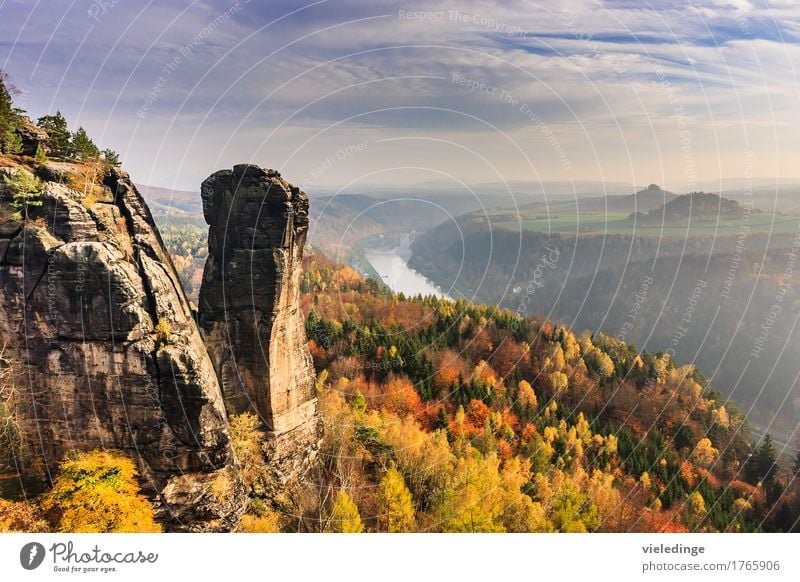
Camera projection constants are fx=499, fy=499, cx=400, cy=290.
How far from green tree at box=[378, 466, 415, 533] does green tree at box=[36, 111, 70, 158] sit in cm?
2801

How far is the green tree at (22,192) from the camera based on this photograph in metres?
23.4

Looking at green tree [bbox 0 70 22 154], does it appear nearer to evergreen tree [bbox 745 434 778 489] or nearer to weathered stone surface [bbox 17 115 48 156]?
weathered stone surface [bbox 17 115 48 156]

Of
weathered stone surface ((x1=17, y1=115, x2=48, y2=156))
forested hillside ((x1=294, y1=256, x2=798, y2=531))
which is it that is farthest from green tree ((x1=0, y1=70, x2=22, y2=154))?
forested hillside ((x1=294, y1=256, x2=798, y2=531))

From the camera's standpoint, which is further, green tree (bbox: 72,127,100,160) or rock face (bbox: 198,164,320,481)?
rock face (bbox: 198,164,320,481)

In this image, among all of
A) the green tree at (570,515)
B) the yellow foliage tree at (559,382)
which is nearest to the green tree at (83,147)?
the green tree at (570,515)

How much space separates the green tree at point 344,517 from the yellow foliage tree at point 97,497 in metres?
10.3

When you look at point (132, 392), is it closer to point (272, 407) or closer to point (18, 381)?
point (18, 381)

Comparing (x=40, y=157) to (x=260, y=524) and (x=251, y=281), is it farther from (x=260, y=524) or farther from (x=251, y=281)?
(x=260, y=524)

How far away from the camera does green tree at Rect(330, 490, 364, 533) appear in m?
30.5

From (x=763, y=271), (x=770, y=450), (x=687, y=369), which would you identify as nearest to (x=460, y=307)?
(x=687, y=369)

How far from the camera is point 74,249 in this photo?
23672 mm

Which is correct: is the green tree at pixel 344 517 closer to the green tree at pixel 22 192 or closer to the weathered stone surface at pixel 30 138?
the green tree at pixel 22 192

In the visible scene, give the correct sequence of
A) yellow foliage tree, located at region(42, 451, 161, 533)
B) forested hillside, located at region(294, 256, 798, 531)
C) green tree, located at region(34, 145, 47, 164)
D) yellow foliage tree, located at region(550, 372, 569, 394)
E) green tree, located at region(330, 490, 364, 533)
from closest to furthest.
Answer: yellow foliage tree, located at region(42, 451, 161, 533) < green tree, located at region(34, 145, 47, 164) < green tree, located at region(330, 490, 364, 533) < forested hillside, located at region(294, 256, 798, 531) < yellow foliage tree, located at region(550, 372, 569, 394)

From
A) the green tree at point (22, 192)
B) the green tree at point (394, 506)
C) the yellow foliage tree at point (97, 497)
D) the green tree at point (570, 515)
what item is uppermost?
the green tree at point (22, 192)
